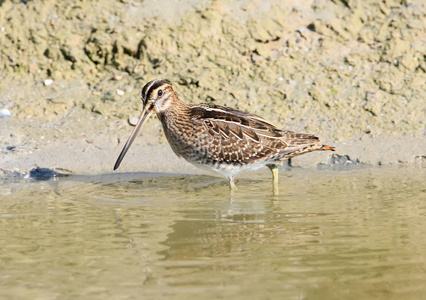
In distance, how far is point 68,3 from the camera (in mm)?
9875

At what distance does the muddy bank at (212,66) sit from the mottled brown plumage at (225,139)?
105 centimetres

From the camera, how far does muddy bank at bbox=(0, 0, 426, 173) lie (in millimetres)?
8672

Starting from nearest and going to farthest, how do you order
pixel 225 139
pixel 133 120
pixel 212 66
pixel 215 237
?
pixel 215 237 → pixel 225 139 → pixel 133 120 → pixel 212 66

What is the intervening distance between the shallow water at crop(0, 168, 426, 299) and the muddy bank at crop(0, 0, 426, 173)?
3.75 ft

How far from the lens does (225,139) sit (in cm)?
714

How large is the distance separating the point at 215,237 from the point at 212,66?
4.23 m

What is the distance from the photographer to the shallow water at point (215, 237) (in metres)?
4.36

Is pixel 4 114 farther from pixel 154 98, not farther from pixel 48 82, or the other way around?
pixel 154 98

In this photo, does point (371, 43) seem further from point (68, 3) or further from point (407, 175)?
point (68, 3)

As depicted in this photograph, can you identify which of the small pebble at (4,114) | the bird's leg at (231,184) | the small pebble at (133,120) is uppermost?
the small pebble at (4,114)

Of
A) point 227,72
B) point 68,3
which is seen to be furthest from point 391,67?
point 68,3

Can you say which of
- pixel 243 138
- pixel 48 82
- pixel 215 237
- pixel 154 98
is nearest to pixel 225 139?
pixel 243 138

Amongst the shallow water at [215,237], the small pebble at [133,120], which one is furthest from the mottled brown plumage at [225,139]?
the small pebble at [133,120]

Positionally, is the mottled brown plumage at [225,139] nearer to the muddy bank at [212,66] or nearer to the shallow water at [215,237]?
the shallow water at [215,237]
